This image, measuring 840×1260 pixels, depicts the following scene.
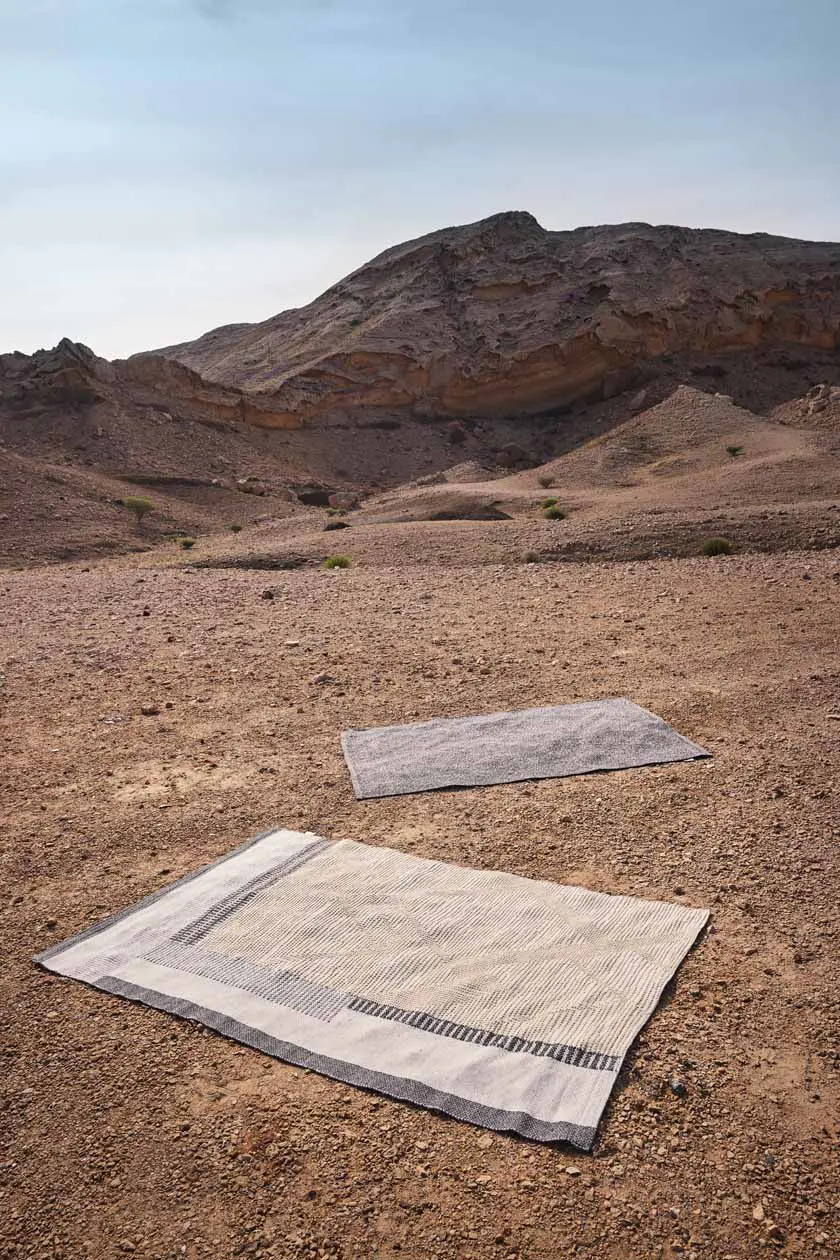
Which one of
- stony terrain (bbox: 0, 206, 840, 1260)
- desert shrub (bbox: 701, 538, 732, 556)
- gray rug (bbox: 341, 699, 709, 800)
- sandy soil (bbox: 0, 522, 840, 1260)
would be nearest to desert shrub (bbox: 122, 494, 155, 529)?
stony terrain (bbox: 0, 206, 840, 1260)

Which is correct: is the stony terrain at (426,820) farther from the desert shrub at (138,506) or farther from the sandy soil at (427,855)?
the desert shrub at (138,506)

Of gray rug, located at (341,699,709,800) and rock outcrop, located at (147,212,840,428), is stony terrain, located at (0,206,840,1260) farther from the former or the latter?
rock outcrop, located at (147,212,840,428)

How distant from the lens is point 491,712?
5.57 meters

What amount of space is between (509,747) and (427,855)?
1228 mm

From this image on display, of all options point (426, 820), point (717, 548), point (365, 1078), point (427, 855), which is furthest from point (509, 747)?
point (717, 548)

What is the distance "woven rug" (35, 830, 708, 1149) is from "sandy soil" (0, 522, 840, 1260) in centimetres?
9

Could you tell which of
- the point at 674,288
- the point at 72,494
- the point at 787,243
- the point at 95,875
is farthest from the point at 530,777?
the point at 787,243

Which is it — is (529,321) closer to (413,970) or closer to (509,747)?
(509,747)

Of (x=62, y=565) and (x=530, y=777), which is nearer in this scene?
(x=530, y=777)

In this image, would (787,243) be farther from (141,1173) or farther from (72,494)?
(141,1173)

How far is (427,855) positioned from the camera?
12.6 feet

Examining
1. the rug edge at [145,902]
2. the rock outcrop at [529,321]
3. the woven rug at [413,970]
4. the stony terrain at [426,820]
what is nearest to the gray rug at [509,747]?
the stony terrain at [426,820]

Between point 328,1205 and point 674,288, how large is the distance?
110ft

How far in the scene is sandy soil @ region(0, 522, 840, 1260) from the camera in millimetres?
2154
